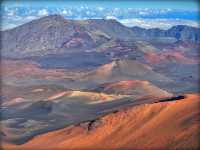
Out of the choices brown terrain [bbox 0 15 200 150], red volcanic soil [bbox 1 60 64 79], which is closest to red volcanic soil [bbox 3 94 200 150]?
brown terrain [bbox 0 15 200 150]

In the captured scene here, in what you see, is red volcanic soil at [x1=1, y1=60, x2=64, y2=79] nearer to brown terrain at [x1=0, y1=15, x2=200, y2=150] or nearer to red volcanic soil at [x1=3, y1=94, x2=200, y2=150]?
brown terrain at [x1=0, y1=15, x2=200, y2=150]

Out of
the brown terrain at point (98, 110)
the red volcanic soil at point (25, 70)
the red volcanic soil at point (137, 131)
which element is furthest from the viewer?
the red volcanic soil at point (25, 70)

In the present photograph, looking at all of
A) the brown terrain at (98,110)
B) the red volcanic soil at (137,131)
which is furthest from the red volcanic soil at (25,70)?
the red volcanic soil at (137,131)

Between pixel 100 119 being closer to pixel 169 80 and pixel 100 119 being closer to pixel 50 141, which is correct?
pixel 50 141

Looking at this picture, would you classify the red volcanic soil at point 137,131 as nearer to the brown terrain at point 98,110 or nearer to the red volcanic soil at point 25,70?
the brown terrain at point 98,110

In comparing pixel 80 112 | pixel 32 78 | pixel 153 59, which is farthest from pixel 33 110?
pixel 153 59

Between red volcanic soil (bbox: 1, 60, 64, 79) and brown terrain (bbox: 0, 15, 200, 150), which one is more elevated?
brown terrain (bbox: 0, 15, 200, 150)

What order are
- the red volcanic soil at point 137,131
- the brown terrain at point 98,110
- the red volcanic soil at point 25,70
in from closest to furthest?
the red volcanic soil at point 137,131 → the brown terrain at point 98,110 → the red volcanic soil at point 25,70
